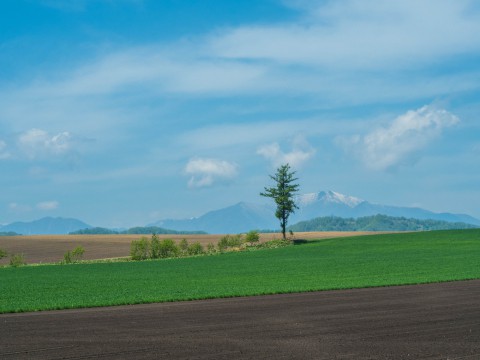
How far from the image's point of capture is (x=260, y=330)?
22.2 meters

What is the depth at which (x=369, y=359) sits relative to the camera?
16.9 meters

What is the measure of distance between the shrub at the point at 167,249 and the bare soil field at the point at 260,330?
66.7 meters

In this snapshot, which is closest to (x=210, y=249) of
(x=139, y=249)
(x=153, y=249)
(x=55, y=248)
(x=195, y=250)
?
(x=195, y=250)

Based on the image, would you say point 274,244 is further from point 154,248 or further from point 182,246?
point 154,248

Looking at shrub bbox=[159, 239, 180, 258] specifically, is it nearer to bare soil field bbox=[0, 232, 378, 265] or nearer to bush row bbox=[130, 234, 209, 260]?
bush row bbox=[130, 234, 209, 260]

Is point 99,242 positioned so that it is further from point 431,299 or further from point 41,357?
point 41,357

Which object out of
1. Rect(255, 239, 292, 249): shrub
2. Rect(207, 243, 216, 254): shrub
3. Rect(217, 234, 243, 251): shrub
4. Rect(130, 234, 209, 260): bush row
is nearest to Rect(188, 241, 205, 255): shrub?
Rect(207, 243, 216, 254): shrub

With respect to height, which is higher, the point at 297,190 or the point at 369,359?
the point at 297,190

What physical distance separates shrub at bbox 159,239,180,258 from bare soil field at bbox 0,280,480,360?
2627 inches

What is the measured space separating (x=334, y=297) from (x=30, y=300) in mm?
16271

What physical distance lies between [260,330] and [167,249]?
78.5m

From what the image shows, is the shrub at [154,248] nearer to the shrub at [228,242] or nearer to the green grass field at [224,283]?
the shrub at [228,242]

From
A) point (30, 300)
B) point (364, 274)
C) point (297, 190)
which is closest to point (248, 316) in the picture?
point (30, 300)

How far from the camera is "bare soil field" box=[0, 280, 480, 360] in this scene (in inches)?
708
